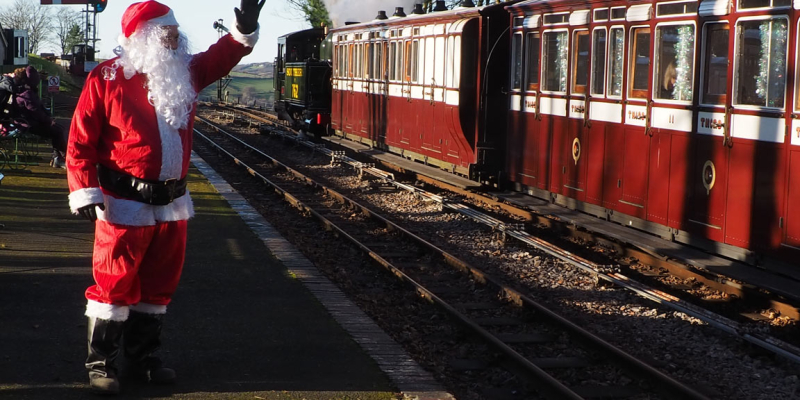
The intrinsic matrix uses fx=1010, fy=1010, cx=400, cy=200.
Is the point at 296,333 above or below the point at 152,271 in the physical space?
below

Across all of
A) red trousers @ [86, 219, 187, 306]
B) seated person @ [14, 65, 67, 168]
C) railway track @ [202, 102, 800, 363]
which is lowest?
railway track @ [202, 102, 800, 363]

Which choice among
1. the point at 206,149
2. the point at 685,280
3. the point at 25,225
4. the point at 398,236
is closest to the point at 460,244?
the point at 398,236

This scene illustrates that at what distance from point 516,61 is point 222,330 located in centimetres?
879

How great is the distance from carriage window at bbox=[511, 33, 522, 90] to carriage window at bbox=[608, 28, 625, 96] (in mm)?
2732

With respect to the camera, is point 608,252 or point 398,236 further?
point 398,236

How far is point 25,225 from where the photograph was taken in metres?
10.4

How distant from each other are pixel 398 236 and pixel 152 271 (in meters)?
6.59

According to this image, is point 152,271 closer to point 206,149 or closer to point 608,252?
point 608,252

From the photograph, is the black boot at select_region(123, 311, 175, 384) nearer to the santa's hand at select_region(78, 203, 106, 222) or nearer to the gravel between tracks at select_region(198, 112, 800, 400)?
the santa's hand at select_region(78, 203, 106, 222)

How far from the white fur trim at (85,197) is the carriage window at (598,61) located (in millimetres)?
7793

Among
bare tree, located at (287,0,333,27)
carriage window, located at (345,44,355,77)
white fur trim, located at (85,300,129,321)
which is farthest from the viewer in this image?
bare tree, located at (287,0,333,27)

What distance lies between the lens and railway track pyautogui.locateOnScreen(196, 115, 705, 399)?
5.75m

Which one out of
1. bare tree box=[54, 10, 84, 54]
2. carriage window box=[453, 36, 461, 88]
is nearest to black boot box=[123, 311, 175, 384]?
carriage window box=[453, 36, 461, 88]

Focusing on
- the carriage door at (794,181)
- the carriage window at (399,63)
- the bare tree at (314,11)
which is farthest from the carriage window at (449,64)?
the bare tree at (314,11)
